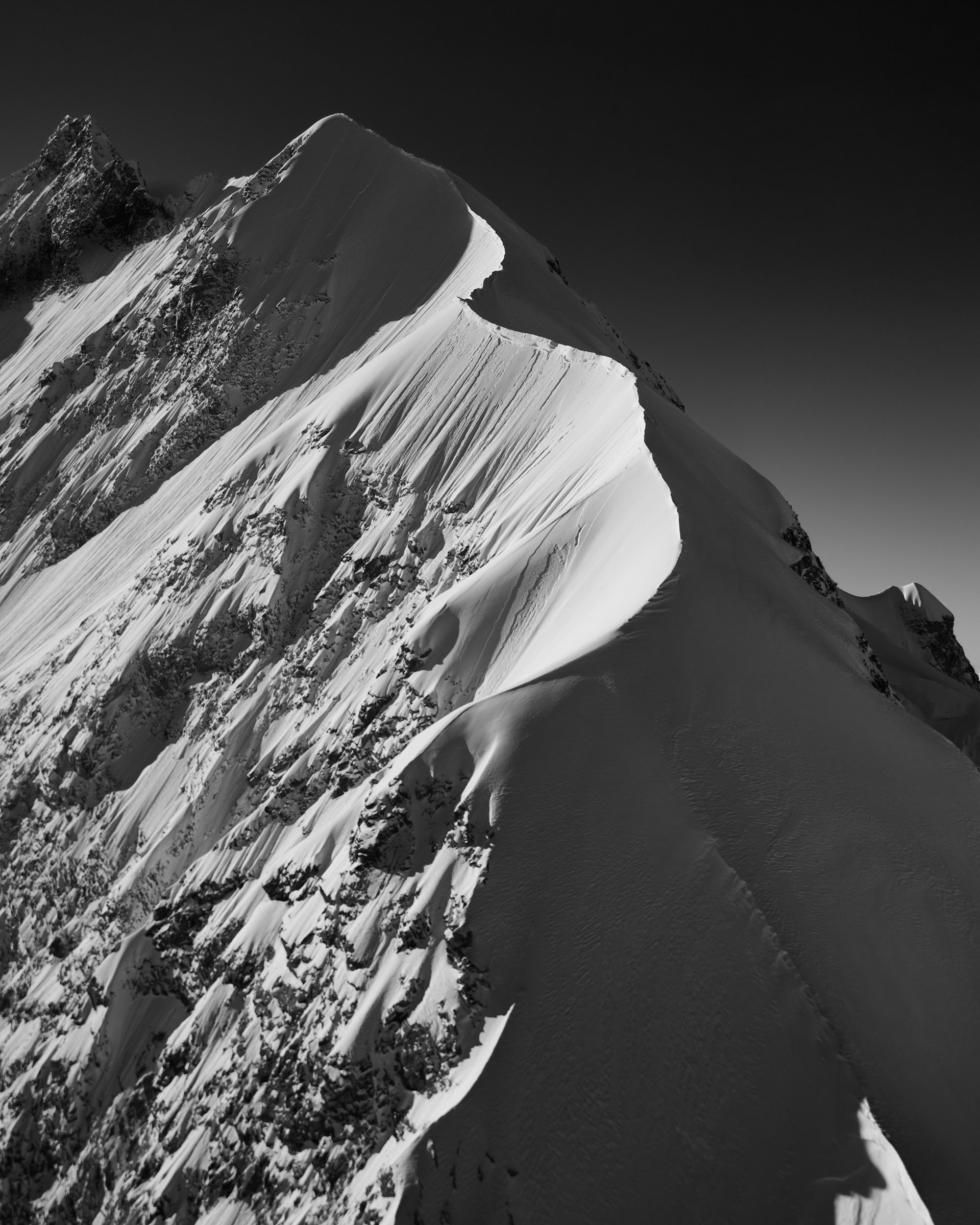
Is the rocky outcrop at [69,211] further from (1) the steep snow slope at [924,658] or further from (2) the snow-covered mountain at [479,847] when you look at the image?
(1) the steep snow slope at [924,658]

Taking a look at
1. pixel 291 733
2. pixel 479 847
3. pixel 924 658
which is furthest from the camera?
pixel 924 658

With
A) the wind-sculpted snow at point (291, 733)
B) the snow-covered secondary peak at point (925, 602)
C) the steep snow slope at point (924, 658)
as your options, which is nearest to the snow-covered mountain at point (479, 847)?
the wind-sculpted snow at point (291, 733)

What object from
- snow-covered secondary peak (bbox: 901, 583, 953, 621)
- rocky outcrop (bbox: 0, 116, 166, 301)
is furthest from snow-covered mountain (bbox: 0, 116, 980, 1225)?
snow-covered secondary peak (bbox: 901, 583, 953, 621)

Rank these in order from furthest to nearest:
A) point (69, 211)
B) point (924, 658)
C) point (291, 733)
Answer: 1. point (924, 658)
2. point (69, 211)
3. point (291, 733)

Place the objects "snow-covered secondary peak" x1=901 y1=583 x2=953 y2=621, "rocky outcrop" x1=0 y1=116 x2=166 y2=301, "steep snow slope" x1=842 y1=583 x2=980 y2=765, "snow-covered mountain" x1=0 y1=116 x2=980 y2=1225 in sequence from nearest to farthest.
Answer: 1. "snow-covered mountain" x1=0 y1=116 x2=980 y2=1225
2. "steep snow slope" x1=842 y1=583 x2=980 y2=765
3. "rocky outcrop" x1=0 y1=116 x2=166 y2=301
4. "snow-covered secondary peak" x1=901 y1=583 x2=953 y2=621

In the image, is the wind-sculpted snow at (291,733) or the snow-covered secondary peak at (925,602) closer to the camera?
the wind-sculpted snow at (291,733)

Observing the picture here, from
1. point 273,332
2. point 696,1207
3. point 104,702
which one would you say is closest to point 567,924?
point 696,1207

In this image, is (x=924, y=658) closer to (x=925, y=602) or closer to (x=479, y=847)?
(x=925, y=602)

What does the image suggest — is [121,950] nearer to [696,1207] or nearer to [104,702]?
[104,702]

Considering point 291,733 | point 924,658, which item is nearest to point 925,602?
point 924,658

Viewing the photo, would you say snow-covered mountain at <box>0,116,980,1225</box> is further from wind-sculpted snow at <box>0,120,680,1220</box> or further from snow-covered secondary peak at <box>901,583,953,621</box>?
snow-covered secondary peak at <box>901,583,953,621</box>
